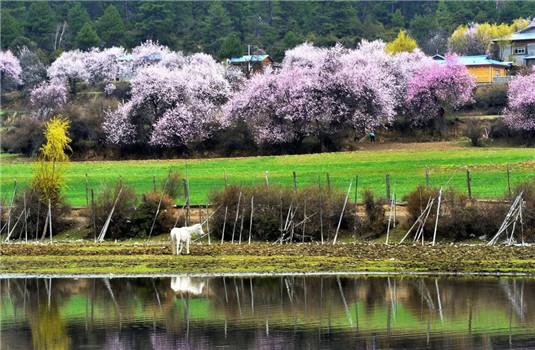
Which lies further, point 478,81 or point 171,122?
point 478,81

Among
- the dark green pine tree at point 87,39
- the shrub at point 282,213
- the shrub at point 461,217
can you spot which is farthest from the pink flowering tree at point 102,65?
the shrub at point 461,217

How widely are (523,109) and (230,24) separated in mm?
82510

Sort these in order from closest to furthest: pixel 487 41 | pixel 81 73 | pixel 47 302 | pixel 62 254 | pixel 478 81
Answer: pixel 47 302, pixel 62 254, pixel 478 81, pixel 81 73, pixel 487 41

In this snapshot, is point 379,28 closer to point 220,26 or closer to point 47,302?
point 220,26

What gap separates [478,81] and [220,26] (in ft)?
180

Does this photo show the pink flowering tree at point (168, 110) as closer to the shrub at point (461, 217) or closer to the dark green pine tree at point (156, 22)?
the shrub at point (461, 217)

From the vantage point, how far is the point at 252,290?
1473 inches

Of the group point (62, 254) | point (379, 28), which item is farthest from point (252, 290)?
point (379, 28)

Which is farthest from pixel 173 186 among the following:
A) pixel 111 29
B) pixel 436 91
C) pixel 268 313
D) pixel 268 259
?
pixel 111 29

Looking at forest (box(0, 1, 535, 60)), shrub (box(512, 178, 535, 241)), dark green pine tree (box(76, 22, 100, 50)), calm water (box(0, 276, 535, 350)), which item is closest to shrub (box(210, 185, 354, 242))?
shrub (box(512, 178, 535, 241))

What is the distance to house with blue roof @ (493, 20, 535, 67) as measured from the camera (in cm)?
12556

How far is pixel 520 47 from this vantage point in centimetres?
12738

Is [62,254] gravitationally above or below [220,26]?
below

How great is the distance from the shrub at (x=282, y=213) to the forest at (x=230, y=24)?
92933 millimetres
